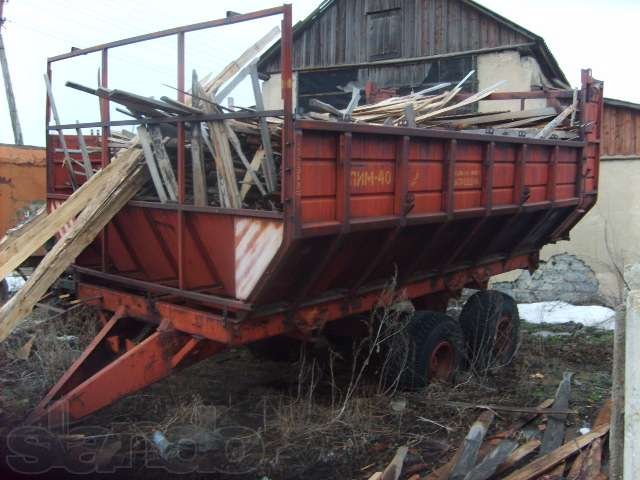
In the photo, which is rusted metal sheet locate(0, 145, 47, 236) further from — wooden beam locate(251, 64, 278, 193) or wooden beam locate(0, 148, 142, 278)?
wooden beam locate(251, 64, 278, 193)

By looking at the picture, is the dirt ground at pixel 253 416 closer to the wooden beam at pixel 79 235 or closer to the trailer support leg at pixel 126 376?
the trailer support leg at pixel 126 376

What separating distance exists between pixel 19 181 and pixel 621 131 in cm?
907

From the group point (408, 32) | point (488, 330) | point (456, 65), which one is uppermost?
point (408, 32)

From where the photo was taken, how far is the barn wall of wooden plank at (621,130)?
10.5 m

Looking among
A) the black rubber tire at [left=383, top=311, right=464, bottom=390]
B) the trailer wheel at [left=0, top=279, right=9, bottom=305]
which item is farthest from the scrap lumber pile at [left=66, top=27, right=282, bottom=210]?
the trailer wheel at [left=0, top=279, right=9, bottom=305]

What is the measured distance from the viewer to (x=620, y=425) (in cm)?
293

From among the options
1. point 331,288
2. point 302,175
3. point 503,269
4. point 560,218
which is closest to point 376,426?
point 331,288

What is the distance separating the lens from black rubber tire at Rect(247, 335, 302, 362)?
6.18 meters

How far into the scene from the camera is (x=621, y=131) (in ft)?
34.7

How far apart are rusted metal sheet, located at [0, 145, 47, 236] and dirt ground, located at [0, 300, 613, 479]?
212 centimetres

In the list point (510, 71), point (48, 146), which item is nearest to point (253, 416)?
point (48, 146)

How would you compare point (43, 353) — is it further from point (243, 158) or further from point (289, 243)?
point (289, 243)

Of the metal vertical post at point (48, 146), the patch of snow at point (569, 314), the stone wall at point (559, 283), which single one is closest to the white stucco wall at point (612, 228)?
the stone wall at point (559, 283)

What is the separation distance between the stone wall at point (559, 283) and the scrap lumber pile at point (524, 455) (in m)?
6.13
